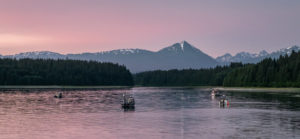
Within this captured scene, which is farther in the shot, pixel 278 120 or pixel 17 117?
pixel 17 117

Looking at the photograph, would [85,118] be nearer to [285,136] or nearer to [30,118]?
[30,118]

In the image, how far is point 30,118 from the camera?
65875 millimetres

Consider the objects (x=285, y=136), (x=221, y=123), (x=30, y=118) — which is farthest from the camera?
(x=30, y=118)

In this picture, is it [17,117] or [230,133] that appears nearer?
[230,133]

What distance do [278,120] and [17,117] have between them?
4152 cm

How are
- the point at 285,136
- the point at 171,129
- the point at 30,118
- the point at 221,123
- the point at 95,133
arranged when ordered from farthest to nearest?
the point at 30,118, the point at 221,123, the point at 171,129, the point at 95,133, the point at 285,136

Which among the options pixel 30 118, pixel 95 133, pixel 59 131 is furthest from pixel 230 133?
pixel 30 118

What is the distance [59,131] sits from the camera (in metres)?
50.3

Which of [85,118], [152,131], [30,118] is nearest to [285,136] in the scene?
[152,131]

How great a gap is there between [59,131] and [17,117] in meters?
20.2

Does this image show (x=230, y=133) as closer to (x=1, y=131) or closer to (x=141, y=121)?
(x=141, y=121)

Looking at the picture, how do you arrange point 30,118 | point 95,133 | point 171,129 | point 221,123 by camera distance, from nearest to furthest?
point 95,133, point 171,129, point 221,123, point 30,118

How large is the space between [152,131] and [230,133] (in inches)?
372

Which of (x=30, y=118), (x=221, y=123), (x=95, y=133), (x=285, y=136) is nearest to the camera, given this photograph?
(x=285, y=136)
